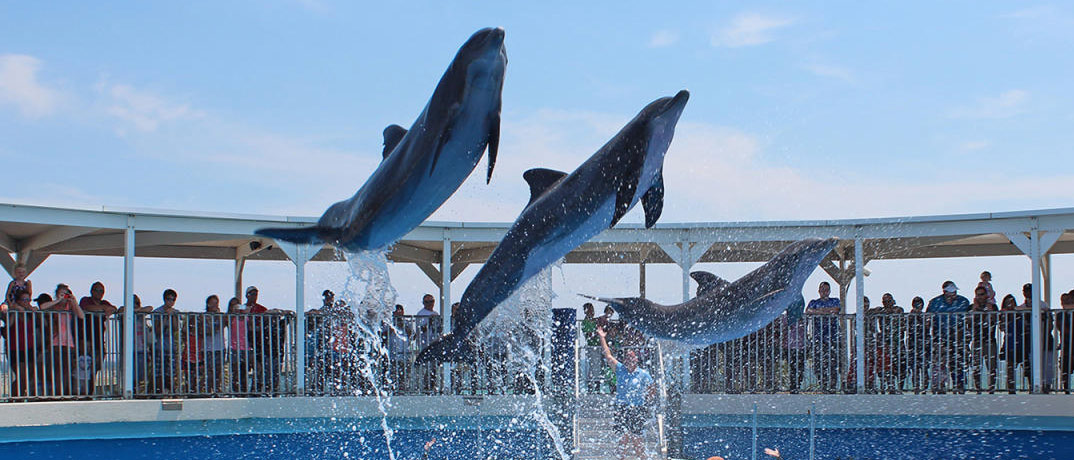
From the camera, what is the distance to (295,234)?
703cm

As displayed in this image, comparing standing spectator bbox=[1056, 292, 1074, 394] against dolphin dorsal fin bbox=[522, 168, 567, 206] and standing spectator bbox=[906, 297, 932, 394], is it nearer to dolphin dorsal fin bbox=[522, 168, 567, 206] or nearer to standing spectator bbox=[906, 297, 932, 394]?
standing spectator bbox=[906, 297, 932, 394]

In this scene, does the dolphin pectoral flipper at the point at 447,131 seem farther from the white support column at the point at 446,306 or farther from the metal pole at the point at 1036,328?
the metal pole at the point at 1036,328

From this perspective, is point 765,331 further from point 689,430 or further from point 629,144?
point 629,144

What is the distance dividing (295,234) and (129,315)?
8529mm

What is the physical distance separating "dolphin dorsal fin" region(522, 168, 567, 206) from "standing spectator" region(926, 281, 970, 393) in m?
9.11

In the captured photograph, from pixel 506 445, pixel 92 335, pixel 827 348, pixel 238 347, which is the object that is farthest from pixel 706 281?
pixel 92 335

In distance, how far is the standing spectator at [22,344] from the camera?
1333cm

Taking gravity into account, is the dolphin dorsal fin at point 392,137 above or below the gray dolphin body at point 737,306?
above

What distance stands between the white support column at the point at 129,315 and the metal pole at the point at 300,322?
229 cm

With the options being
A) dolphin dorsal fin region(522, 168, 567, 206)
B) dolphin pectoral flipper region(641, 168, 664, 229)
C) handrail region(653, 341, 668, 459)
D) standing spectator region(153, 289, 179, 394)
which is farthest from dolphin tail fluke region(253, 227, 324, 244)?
standing spectator region(153, 289, 179, 394)

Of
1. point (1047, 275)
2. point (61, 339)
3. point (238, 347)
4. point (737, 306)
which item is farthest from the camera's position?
point (1047, 275)

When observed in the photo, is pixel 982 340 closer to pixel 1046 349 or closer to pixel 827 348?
pixel 1046 349

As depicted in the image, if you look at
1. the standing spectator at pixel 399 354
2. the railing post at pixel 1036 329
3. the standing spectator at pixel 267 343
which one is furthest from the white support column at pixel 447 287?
the railing post at pixel 1036 329

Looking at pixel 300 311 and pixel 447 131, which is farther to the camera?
pixel 300 311
